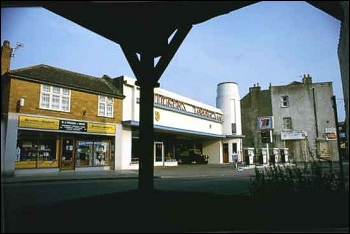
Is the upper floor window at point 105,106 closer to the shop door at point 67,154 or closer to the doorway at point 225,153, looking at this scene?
the shop door at point 67,154

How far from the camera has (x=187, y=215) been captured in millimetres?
4344

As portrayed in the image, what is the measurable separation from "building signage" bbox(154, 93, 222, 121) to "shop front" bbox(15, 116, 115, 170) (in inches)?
211

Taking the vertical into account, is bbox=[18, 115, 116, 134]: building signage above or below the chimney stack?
below

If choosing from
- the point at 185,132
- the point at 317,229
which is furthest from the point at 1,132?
the point at 185,132

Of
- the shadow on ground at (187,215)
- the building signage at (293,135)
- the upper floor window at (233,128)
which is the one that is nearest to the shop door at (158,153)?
the upper floor window at (233,128)

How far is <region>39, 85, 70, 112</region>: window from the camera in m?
18.3

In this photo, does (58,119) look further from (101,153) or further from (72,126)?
(101,153)

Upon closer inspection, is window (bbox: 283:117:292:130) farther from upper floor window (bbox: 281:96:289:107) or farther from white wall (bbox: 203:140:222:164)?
white wall (bbox: 203:140:222:164)

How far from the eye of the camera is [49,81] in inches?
727

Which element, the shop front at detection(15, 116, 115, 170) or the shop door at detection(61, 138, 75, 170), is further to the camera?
the shop door at detection(61, 138, 75, 170)

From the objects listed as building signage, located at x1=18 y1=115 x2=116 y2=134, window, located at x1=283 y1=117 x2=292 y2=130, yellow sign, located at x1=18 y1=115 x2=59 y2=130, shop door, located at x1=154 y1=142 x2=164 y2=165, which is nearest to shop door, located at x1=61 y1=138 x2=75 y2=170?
building signage, located at x1=18 y1=115 x2=116 y2=134

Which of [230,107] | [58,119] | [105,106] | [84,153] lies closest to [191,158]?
[230,107]

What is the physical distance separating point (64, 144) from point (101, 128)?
2822mm

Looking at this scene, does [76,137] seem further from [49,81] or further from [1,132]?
[1,132]
